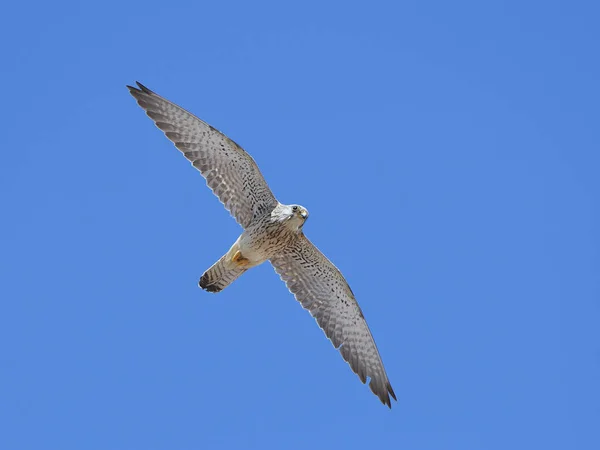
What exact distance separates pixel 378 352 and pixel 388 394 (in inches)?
28.3

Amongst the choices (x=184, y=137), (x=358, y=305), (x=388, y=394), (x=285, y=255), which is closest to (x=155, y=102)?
(x=184, y=137)

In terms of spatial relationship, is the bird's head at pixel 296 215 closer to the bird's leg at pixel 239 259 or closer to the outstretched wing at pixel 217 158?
the outstretched wing at pixel 217 158

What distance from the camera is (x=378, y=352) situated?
706 inches

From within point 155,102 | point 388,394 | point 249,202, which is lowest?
point 388,394

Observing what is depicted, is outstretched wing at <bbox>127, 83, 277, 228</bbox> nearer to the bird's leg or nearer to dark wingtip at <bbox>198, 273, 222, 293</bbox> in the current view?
the bird's leg

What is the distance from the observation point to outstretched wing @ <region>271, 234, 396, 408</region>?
1756 centimetres

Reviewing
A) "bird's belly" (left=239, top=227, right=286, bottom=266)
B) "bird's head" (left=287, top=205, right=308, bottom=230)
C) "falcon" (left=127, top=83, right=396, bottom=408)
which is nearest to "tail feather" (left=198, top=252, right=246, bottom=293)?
"falcon" (left=127, top=83, right=396, bottom=408)

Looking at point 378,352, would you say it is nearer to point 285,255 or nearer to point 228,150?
point 285,255

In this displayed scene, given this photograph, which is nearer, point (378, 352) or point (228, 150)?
point (228, 150)

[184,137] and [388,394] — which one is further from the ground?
[184,137]

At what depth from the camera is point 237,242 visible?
1669cm

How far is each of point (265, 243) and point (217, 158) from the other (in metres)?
1.52

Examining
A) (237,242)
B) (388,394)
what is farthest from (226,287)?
(388,394)

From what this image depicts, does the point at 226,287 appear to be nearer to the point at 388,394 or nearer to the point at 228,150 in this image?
the point at 228,150
